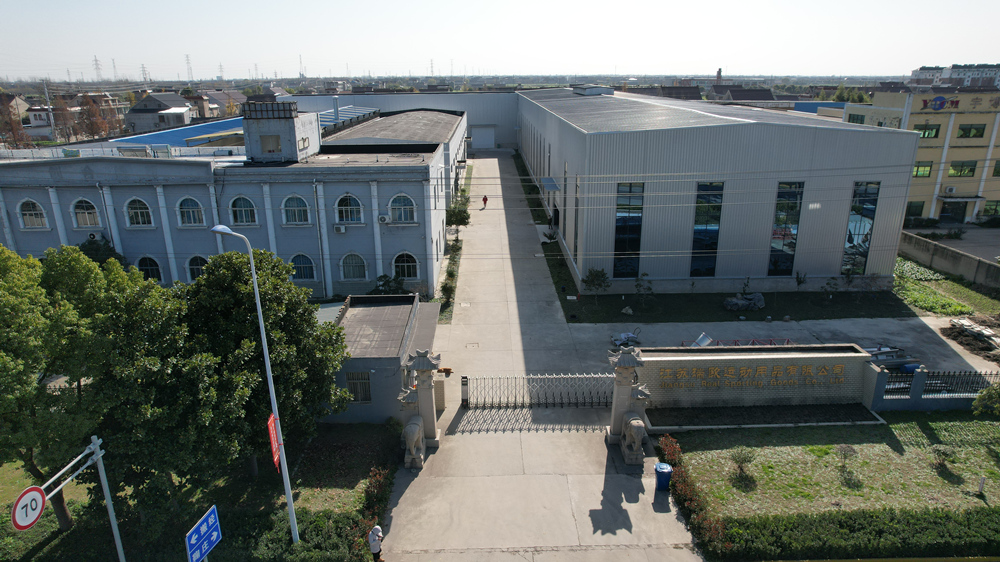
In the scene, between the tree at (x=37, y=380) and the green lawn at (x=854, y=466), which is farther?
the green lawn at (x=854, y=466)

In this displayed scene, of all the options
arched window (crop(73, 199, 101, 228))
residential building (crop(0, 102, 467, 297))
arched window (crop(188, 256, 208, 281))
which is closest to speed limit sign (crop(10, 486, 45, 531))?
residential building (crop(0, 102, 467, 297))

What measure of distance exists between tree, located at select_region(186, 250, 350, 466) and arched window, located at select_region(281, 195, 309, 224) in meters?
13.0

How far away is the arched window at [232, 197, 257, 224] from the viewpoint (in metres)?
27.0

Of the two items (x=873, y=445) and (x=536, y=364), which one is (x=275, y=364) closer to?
(x=536, y=364)

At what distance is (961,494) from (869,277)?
16.4m

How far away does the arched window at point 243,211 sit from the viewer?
2700 centimetres

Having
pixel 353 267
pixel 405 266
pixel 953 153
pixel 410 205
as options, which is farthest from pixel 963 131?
pixel 353 267

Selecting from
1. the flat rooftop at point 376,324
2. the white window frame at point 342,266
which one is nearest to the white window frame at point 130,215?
the white window frame at point 342,266

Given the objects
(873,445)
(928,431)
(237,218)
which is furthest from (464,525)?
(237,218)

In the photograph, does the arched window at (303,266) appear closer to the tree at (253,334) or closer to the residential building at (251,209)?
the residential building at (251,209)

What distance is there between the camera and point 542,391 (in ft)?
65.4

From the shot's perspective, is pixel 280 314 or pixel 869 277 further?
pixel 869 277

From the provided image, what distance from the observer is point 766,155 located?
89.0 feet

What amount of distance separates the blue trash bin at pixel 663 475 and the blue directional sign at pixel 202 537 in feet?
33.7
